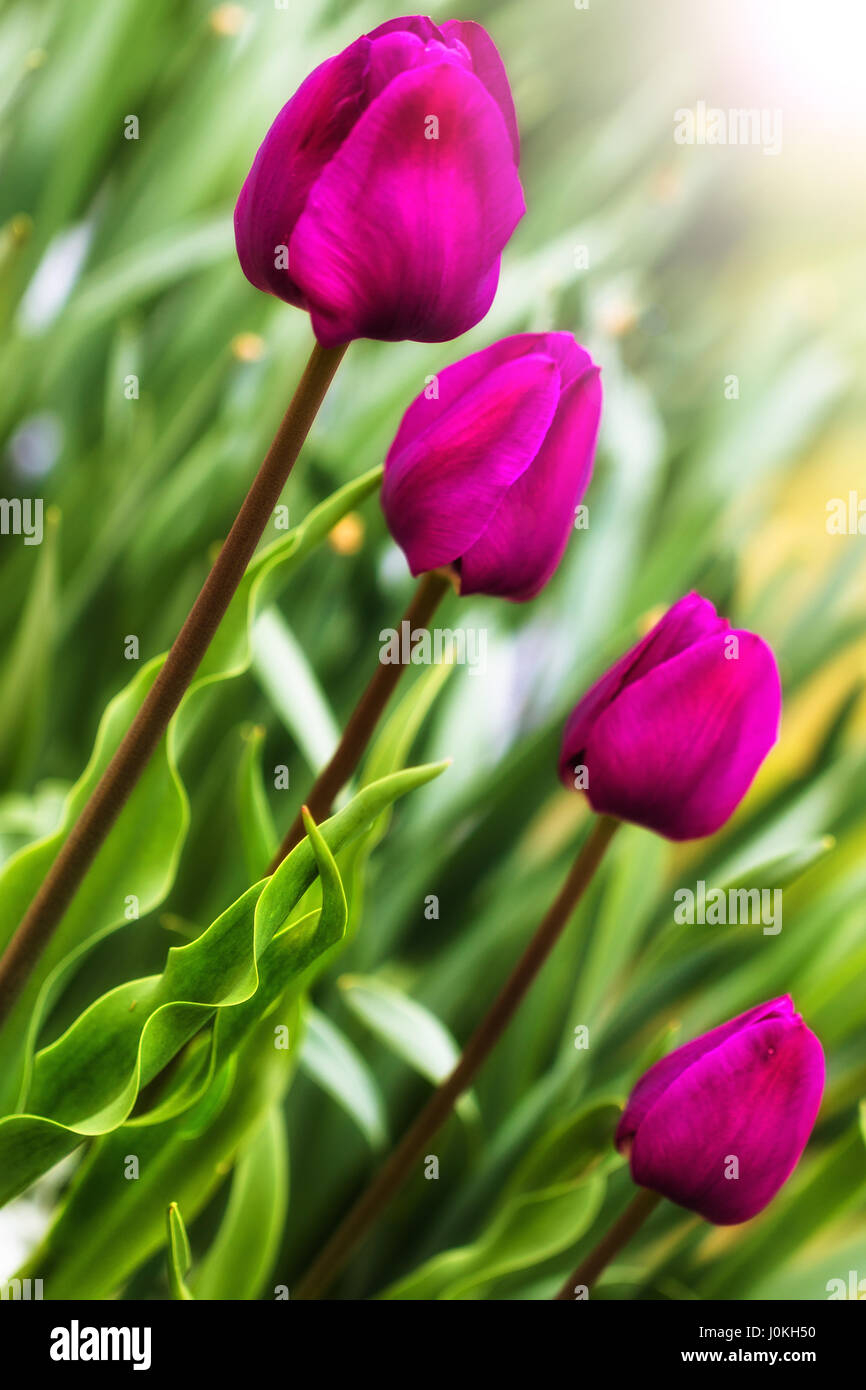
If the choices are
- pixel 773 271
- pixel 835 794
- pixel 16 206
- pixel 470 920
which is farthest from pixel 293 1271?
pixel 773 271

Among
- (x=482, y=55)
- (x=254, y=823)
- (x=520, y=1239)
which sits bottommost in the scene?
(x=520, y=1239)

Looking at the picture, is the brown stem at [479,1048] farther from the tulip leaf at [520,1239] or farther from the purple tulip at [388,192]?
the purple tulip at [388,192]

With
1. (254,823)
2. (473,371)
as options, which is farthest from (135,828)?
(473,371)

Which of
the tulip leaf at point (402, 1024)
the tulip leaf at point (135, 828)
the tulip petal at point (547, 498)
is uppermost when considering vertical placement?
the tulip petal at point (547, 498)

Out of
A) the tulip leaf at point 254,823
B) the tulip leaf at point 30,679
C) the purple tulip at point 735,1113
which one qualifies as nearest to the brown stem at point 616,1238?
the purple tulip at point 735,1113

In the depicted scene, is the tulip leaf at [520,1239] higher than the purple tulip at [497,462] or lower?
lower

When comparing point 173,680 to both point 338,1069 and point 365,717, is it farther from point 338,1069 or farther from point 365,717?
point 338,1069

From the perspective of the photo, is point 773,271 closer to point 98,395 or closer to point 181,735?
point 98,395
